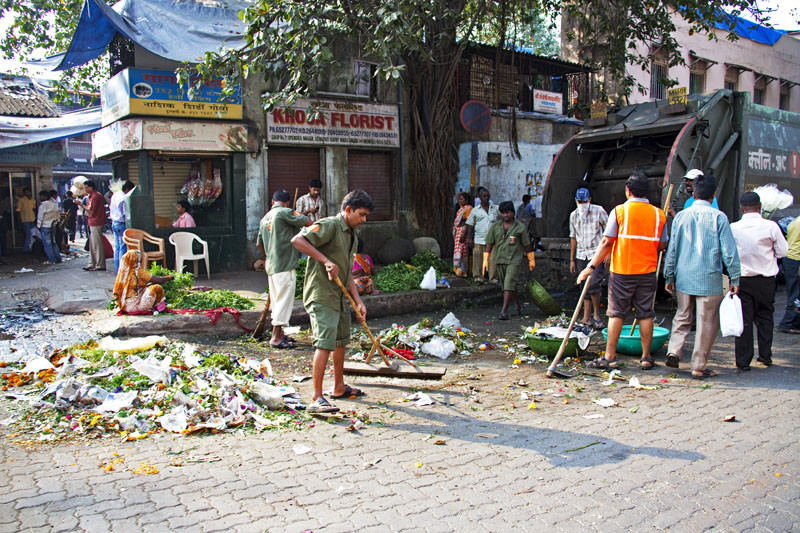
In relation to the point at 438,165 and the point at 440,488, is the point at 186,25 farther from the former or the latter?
the point at 440,488

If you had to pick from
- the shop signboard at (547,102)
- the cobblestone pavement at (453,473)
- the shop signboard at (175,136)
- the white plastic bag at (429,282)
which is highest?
the shop signboard at (547,102)

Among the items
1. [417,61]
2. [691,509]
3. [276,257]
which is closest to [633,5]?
[417,61]

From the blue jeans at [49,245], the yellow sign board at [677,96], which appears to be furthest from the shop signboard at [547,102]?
the blue jeans at [49,245]

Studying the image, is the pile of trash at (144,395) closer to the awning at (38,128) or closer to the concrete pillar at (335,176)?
the concrete pillar at (335,176)

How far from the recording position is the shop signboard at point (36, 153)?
15227 millimetres

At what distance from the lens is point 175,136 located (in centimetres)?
1062

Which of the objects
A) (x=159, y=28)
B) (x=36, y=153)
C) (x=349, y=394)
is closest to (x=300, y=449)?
(x=349, y=394)

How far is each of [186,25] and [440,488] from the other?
9.60m

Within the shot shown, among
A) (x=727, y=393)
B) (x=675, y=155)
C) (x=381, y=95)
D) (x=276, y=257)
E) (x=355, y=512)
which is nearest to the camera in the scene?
(x=355, y=512)

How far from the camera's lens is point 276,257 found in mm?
6715

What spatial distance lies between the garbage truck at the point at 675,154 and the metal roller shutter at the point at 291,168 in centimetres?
483

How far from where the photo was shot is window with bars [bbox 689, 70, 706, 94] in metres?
21.1

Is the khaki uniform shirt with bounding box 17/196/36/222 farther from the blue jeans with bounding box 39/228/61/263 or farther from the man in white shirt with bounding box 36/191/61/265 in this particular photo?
the blue jeans with bounding box 39/228/61/263

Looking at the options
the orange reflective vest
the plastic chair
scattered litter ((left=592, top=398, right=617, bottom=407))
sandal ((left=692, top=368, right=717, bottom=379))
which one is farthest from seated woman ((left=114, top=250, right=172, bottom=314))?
sandal ((left=692, top=368, right=717, bottom=379))
